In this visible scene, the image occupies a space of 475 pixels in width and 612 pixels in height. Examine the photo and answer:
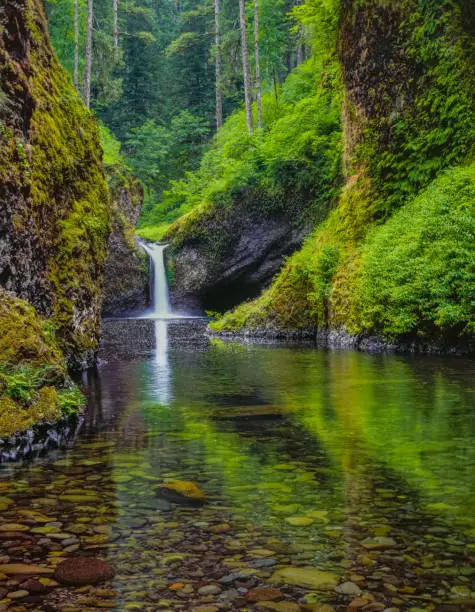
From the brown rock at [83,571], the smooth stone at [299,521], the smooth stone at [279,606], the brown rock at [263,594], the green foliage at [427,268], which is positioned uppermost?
the green foliage at [427,268]

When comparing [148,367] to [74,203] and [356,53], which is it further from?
[356,53]

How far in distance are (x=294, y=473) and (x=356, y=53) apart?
52.3 ft

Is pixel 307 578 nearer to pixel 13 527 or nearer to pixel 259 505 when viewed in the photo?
pixel 259 505

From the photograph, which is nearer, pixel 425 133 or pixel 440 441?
pixel 440 441

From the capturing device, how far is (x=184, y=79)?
44.7 metres

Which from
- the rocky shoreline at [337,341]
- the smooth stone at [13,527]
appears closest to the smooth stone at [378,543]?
the smooth stone at [13,527]

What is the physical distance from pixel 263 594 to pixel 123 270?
25855 millimetres

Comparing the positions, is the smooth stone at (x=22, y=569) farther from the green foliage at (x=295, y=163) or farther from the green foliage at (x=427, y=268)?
the green foliage at (x=295, y=163)

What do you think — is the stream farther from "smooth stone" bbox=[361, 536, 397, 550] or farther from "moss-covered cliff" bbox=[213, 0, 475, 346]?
"moss-covered cliff" bbox=[213, 0, 475, 346]

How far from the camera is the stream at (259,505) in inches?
107

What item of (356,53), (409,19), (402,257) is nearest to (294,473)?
(402,257)

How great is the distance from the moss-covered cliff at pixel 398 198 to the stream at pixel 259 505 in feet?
14.5

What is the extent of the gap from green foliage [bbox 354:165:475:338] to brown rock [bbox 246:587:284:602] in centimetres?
928

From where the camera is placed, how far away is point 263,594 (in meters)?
2.69
